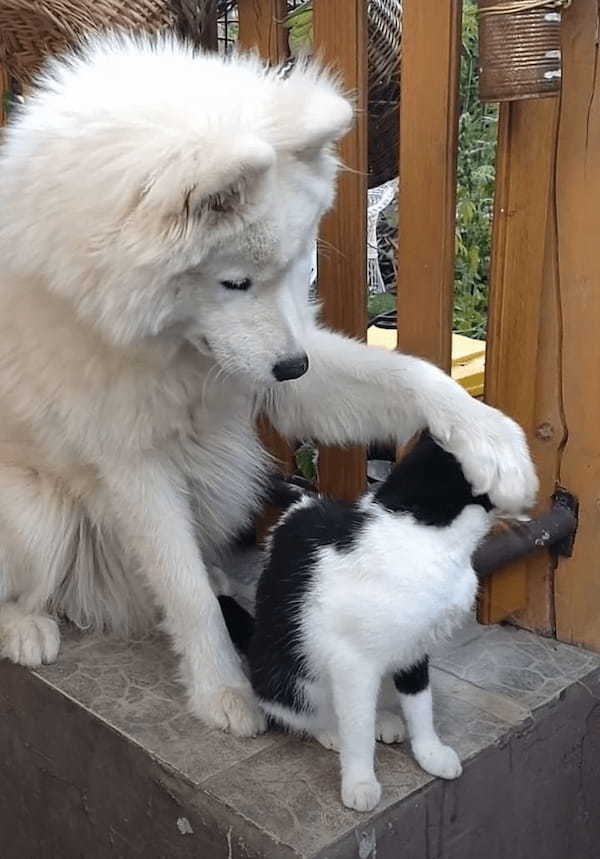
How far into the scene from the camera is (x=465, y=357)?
225cm

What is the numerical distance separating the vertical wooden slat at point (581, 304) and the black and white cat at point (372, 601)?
1.32ft

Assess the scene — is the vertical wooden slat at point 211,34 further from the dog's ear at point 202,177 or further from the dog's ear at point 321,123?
the dog's ear at point 202,177

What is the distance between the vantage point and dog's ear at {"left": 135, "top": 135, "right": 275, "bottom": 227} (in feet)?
3.55

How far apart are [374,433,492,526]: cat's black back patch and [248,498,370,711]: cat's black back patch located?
0.16ft

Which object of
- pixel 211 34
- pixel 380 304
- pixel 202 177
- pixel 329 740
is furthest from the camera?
pixel 380 304

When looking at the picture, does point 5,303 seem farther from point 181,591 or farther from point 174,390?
point 181,591

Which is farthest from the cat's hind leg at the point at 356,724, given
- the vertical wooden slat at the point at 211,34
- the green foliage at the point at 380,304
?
the green foliage at the point at 380,304

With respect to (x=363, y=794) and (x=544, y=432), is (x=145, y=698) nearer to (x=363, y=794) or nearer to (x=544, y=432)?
(x=363, y=794)

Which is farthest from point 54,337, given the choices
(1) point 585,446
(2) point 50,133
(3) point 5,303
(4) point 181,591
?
(1) point 585,446

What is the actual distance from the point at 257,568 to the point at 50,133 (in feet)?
3.04

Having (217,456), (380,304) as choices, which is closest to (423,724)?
(217,456)

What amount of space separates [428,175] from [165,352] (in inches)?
19.5

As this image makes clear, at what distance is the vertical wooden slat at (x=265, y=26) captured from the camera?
1647 millimetres

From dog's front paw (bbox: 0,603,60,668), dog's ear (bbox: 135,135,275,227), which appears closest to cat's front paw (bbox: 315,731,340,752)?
dog's front paw (bbox: 0,603,60,668)
